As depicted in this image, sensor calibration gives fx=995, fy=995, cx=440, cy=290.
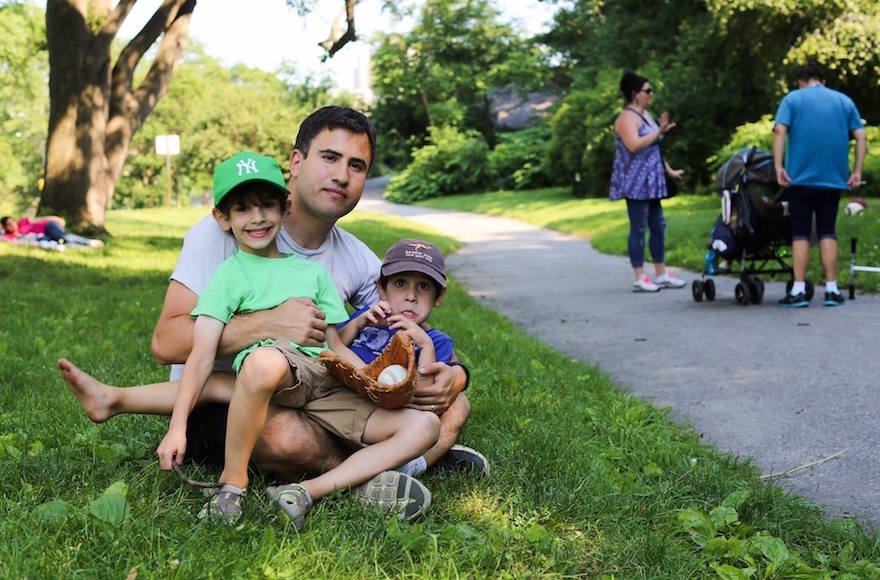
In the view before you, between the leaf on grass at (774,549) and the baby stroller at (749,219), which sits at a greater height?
the baby stroller at (749,219)

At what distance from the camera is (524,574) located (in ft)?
9.02

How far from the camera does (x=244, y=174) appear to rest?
3.27 meters

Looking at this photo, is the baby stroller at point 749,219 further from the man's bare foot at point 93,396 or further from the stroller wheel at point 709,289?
the man's bare foot at point 93,396

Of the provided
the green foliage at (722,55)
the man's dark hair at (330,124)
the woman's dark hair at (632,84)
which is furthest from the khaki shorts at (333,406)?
the green foliage at (722,55)

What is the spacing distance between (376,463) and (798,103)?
6.99 metres

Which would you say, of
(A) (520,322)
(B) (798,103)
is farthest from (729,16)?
(A) (520,322)

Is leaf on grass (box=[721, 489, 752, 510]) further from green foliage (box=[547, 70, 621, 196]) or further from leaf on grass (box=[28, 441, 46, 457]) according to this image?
green foliage (box=[547, 70, 621, 196])

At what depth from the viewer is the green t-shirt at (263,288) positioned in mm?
3258

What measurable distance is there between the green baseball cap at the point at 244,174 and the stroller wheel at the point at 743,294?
21.1 ft

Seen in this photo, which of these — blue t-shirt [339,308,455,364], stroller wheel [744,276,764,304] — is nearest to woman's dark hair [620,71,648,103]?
stroller wheel [744,276,764,304]

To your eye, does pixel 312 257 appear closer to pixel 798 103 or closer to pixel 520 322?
pixel 520 322

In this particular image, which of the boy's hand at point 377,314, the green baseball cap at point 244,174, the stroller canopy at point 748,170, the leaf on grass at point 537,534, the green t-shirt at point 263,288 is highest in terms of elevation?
the green baseball cap at point 244,174

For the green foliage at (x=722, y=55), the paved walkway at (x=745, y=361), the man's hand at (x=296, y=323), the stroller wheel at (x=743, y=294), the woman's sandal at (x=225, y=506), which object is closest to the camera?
the woman's sandal at (x=225, y=506)

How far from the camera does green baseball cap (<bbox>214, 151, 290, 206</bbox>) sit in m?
3.28
